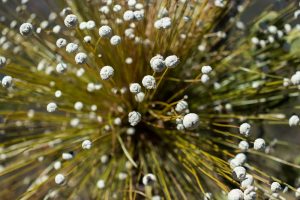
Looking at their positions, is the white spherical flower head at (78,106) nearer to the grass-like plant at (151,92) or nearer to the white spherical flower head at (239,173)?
the grass-like plant at (151,92)

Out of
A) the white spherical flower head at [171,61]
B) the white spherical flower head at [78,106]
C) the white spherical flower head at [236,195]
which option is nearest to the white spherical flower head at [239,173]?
the white spherical flower head at [236,195]

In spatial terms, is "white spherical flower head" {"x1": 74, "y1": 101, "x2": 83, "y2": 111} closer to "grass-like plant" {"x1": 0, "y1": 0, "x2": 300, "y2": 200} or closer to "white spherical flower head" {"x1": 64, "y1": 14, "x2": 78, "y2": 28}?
"grass-like plant" {"x1": 0, "y1": 0, "x2": 300, "y2": 200}

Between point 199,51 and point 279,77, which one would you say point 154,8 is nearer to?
point 199,51

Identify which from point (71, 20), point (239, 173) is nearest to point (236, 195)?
point (239, 173)

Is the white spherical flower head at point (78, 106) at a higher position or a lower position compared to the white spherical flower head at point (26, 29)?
lower

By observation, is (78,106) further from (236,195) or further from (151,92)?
(236,195)

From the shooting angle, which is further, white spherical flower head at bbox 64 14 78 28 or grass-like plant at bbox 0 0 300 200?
grass-like plant at bbox 0 0 300 200

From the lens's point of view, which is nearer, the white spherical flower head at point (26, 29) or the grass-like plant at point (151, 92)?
the white spherical flower head at point (26, 29)

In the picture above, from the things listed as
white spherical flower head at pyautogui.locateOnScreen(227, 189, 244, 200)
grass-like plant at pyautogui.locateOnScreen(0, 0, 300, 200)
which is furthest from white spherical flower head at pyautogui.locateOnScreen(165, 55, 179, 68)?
white spherical flower head at pyautogui.locateOnScreen(227, 189, 244, 200)

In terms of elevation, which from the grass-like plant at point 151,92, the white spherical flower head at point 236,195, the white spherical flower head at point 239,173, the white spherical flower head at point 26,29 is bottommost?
the white spherical flower head at point 236,195
